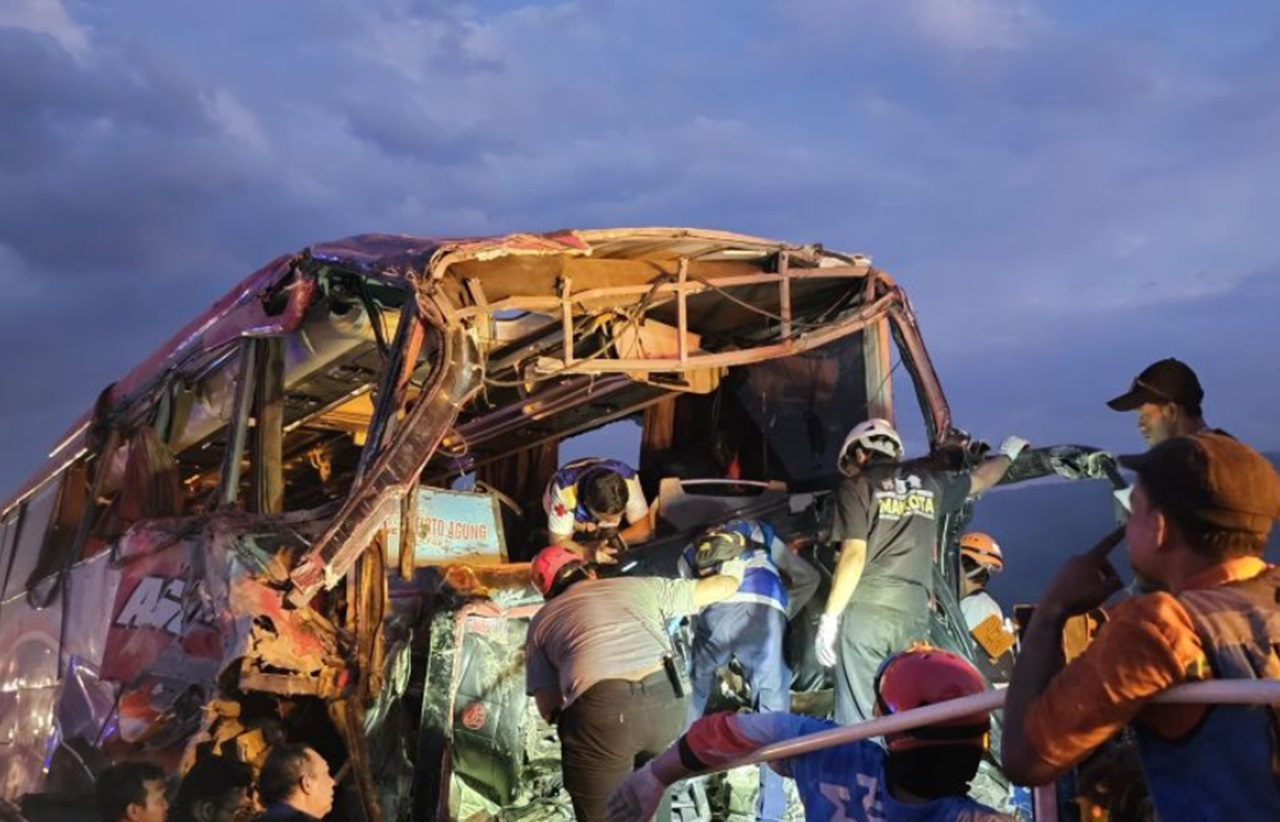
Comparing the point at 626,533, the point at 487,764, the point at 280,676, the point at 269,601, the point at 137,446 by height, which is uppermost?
the point at 137,446

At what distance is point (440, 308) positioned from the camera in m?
5.69

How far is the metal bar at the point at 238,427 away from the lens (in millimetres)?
6688

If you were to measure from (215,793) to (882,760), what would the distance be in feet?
11.6

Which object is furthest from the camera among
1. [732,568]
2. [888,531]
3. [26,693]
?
[26,693]

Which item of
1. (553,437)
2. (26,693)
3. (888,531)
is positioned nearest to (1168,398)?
(888,531)

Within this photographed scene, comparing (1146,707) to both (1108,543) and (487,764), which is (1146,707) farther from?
(487,764)

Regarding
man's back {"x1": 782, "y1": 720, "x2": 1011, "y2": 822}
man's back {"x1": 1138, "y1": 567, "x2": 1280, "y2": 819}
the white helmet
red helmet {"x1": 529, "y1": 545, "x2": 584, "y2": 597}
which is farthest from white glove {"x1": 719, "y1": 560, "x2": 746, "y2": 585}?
man's back {"x1": 1138, "y1": 567, "x2": 1280, "y2": 819}

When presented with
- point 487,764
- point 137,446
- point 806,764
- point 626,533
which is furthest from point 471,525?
point 806,764

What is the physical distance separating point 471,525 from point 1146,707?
18.8 ft

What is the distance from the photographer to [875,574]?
6.24 meters

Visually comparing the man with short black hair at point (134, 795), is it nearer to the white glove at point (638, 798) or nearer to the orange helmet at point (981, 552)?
the white glove at point (638, 798)

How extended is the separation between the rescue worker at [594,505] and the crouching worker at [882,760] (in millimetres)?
3746

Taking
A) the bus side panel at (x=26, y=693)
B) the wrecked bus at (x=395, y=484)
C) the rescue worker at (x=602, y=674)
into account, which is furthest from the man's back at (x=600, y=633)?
the bus side panel at (x=26, y=693)

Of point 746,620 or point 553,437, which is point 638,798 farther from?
point 553,437
